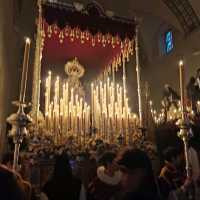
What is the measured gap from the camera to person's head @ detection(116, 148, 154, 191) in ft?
5.42

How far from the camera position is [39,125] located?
4.59 meters

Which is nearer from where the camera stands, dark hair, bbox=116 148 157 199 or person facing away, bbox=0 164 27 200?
person facing away, bbox=0 164 27 200

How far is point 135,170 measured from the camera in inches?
67.6

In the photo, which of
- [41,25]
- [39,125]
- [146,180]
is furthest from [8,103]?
[146,180]

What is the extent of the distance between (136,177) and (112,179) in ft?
4.18

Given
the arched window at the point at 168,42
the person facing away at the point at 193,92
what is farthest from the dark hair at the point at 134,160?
the arched window at the point at 168,42

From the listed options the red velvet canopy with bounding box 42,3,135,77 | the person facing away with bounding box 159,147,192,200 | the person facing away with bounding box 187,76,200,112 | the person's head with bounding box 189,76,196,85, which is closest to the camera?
the person facing away with bounding box 159,147,192,200

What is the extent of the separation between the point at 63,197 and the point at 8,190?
1855 mm

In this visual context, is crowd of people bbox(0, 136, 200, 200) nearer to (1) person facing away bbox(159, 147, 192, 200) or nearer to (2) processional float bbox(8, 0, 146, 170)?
(1) person facing away bbox(159, 147, 192, 200)

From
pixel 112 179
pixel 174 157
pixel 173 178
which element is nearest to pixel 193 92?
pixel 174 157

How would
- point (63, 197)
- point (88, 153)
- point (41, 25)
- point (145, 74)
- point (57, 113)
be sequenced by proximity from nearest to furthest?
point (63, 197), point (88, 153), point (57, 113), point (41, 25), point (145, 74)

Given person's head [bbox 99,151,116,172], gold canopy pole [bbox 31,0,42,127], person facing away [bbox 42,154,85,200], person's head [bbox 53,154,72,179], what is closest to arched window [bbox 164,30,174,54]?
gold canopy pole [bbox 31,0,42,127]

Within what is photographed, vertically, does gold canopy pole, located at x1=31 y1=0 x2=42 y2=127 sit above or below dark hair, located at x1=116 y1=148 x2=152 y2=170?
above

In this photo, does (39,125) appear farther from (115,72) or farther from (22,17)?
(22,17)
